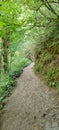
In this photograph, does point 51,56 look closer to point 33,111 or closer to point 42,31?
point 42,31

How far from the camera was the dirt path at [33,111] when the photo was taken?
5984 millimetres

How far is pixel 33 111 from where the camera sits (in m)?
7.17

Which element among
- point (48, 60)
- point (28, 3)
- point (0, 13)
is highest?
point (0, 13)

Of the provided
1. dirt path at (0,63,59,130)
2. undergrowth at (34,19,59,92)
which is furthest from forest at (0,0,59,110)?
dirt path at (0,63,59,130)

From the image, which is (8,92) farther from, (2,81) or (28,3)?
(28,3)

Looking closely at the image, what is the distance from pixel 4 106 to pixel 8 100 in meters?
0.52

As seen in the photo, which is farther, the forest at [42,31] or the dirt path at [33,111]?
the forest at [42,31]

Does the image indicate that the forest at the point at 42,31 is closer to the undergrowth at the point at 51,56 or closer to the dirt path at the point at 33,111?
the undergrowth at the point at 51,56

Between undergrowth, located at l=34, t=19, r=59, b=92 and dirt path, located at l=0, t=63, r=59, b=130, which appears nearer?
dirt path, located at l=0, t=63, r=59, b=130

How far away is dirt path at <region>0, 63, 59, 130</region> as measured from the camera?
19.6ft

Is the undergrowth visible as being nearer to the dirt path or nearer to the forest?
the forest

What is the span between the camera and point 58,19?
31.4ft

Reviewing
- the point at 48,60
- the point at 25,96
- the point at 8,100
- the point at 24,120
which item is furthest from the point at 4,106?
the point at 48,60

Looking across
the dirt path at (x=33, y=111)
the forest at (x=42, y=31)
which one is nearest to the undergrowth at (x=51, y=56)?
the forest at (x=42, y=31)
